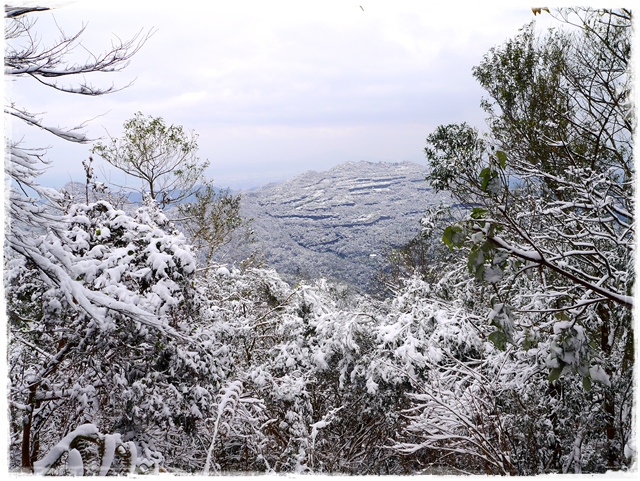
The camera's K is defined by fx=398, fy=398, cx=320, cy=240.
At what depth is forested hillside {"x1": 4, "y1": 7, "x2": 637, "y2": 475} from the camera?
1.84m

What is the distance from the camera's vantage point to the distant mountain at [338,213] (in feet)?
69.7

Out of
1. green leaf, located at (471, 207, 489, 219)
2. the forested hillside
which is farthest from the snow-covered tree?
green leaf, located at (471, 207, 489, 219)

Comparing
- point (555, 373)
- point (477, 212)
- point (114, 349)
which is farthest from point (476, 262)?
point (114, 349)

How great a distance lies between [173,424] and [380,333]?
2739 mm

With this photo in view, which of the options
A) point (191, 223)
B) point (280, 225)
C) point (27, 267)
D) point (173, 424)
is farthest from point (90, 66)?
point (280, 225)

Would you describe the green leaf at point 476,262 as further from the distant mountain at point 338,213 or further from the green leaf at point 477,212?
the distant mountain at point 338,213

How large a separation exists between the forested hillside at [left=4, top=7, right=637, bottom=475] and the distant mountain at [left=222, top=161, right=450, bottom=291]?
37.1ft

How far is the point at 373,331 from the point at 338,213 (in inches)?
1094

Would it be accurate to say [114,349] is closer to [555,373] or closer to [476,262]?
[476,262]

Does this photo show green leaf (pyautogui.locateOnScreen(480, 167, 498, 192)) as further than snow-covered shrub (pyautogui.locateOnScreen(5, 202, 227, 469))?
No

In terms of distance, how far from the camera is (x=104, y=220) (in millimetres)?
3312

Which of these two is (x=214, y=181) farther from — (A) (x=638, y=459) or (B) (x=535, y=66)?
(A) (x=638, y=459)

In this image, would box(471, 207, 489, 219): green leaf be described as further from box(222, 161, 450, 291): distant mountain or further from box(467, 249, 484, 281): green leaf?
box(222, 161, 450, 291): distant mountain

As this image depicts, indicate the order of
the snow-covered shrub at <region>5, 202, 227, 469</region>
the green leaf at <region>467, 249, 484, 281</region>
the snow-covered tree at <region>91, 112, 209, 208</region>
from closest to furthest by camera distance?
the green leaf at <region>467, 249, 484, 281</region>
the snow-covered shrub at <region>5, 202, 227, 469</region>
the snow-covered tree at <region>91, 112, 209, 208</region>
